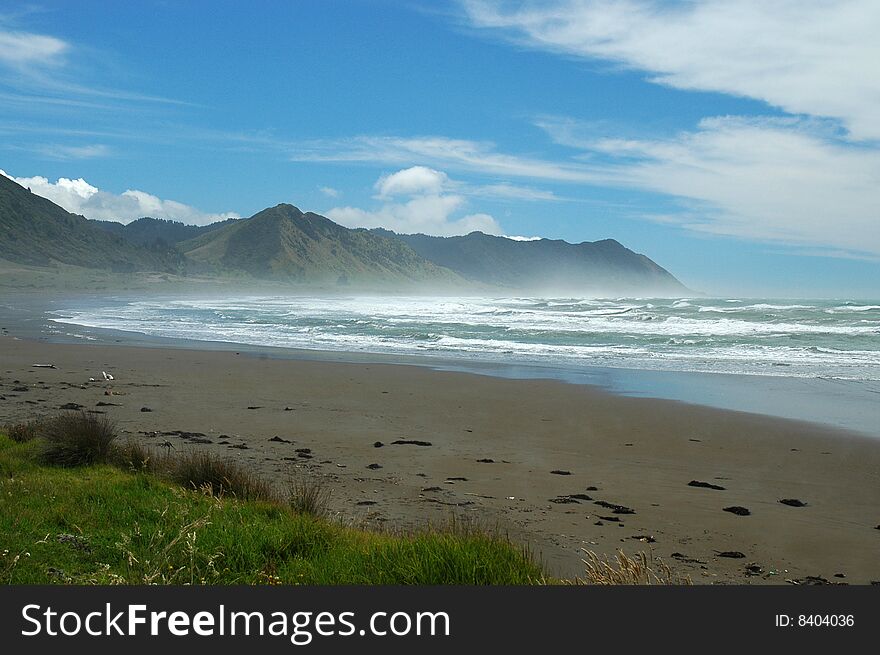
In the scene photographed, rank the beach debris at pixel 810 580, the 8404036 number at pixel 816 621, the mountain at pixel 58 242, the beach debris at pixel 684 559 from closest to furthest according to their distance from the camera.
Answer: the 8404036 number at pixel 816 621 < the beach debris at pixel 810 580 < the beach debris at pixel 684 559 < the mountain at pixel 58 242

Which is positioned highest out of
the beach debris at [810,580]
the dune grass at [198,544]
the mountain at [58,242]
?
the mountain at [58,242]

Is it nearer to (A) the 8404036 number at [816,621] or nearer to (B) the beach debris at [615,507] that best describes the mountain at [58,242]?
(B) the beach debris at [615,507]

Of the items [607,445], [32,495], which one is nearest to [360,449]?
[607,445]

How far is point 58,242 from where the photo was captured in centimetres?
15112

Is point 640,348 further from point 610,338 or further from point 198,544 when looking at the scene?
point 198,544

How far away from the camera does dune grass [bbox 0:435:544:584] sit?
13.8 ft

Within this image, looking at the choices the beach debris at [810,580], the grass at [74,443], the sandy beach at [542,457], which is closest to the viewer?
the beach debris at [810,580]

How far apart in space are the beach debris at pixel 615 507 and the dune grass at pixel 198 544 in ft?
8.88

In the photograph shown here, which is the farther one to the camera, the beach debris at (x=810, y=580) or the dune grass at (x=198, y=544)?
the beach debris at (x=810, y=580)

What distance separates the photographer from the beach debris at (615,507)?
23.3 ft

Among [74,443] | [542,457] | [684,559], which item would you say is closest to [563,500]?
[684,559]

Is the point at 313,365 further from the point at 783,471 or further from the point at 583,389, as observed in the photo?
the point at 783,471

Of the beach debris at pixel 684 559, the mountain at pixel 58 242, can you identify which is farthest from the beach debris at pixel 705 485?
the mountain at pixel 58 242

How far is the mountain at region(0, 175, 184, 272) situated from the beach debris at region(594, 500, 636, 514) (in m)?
140
